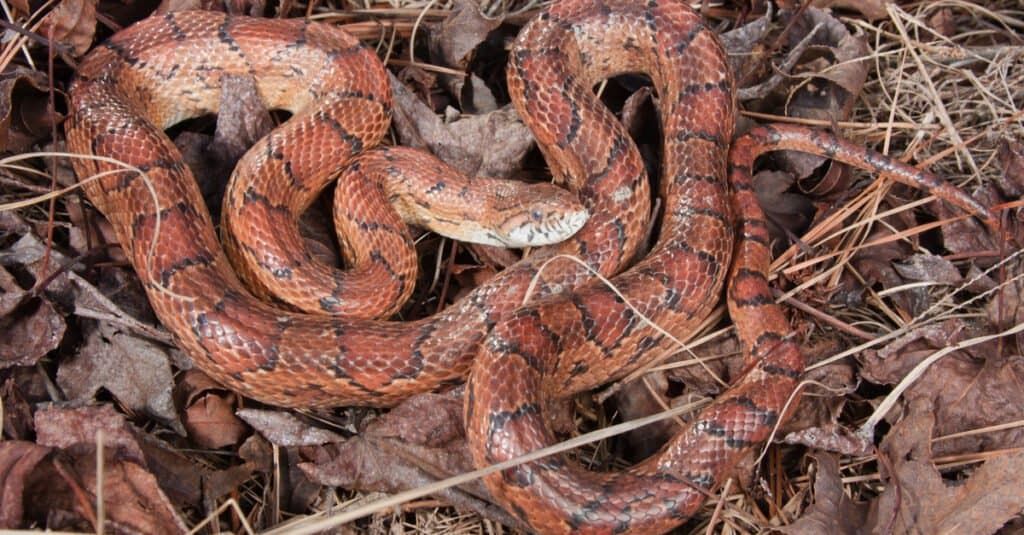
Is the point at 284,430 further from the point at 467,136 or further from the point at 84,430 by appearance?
the point at 467,136

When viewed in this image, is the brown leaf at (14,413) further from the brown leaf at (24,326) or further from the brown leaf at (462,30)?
the brown leaf at (462,30)

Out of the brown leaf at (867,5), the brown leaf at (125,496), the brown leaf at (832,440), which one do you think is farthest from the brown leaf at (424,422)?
the brown leaf at (867,5)

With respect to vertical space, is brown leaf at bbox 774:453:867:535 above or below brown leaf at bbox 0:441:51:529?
below

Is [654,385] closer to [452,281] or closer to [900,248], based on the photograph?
[452,281]

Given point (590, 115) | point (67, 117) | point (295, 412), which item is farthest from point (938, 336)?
point (67, 117)

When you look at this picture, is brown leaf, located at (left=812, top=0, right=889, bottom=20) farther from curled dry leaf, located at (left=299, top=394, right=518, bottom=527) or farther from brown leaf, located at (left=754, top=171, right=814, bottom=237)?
→ curled dry leaf, located at (left=299, top=394, right=518, bottom=527)

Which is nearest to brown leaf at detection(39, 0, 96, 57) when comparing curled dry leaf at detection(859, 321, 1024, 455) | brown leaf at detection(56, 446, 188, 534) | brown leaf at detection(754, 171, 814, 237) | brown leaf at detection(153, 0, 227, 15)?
brown leaf at detection(153, 0, 227, 15)
